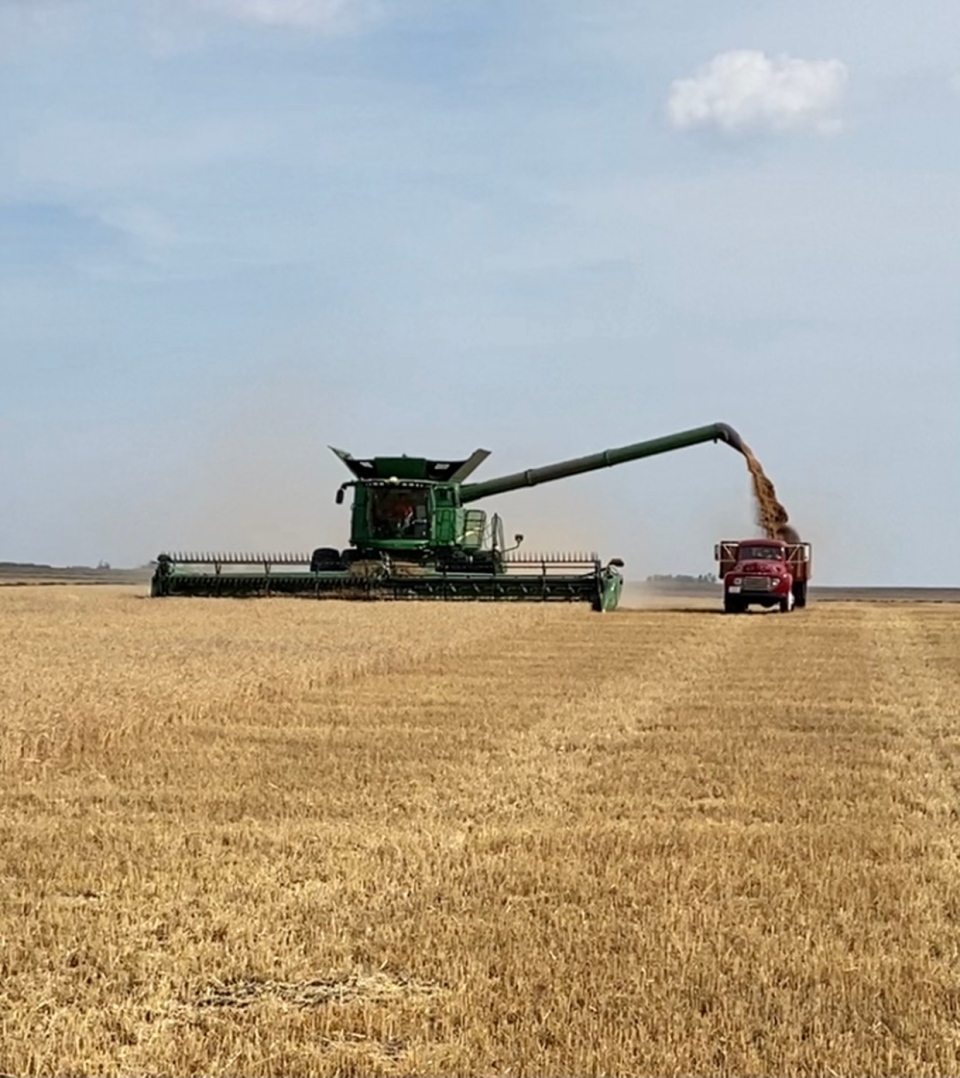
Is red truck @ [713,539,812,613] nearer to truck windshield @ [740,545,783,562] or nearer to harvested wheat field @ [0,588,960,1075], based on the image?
truck windshield @ [740,545,783,562]

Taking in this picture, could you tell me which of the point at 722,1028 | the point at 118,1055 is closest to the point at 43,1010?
the point at 118,1055

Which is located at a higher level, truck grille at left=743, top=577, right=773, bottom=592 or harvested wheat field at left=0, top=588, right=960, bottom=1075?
truck grille at left=743, top=577, right=773, bottom=592

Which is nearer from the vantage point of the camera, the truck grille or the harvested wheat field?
the harvested wheat field

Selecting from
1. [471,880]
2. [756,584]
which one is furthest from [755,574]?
[471,880]

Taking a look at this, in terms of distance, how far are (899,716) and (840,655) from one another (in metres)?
8.08

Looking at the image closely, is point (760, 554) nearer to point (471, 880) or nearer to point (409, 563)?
point (409, 563)

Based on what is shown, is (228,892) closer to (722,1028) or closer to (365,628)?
(722,1028)

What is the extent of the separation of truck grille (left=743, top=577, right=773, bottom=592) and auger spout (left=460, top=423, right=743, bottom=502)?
4270 millimetres

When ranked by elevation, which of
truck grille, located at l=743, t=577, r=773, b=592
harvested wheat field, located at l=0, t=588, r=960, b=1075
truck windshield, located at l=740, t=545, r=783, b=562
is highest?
truck windshield, located at l=740, t=545, r=783, b=562

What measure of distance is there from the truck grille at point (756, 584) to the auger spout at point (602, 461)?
14.0ft

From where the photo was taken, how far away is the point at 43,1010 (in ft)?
18.5

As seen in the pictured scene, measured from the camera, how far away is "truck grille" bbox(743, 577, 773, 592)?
37.8m

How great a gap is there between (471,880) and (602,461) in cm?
3452

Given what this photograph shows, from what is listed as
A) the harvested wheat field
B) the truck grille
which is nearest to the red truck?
the truck grille
